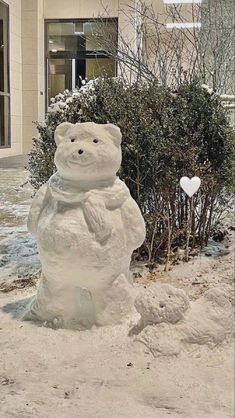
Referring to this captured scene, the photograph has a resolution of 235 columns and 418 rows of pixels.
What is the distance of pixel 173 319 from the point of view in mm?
1061

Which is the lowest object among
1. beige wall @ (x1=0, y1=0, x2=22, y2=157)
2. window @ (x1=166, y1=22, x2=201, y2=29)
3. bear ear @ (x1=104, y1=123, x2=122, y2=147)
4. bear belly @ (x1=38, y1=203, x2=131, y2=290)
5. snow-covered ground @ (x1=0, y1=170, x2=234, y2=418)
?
snow-covered ground @ (x1=0, y1=170, x2=234, y2=418)

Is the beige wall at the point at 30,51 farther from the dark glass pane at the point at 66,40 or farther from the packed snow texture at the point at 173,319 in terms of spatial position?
the packed snow texture at the point at 173,319

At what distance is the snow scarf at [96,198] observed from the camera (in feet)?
3.80

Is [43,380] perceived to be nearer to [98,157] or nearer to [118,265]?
[118,265]

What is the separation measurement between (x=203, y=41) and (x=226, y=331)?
122 centimetres

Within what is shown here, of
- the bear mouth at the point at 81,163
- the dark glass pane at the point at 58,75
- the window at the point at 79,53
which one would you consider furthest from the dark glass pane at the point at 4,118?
the bear mouth at the point at 81,163

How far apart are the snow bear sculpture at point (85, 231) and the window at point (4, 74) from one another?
162 inches

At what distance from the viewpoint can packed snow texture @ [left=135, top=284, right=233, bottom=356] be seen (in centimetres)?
101

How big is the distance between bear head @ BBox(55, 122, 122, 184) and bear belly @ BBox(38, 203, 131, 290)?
93 mm

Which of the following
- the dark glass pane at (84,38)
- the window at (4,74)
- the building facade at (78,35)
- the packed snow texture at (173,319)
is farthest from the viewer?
the window at (4,74)

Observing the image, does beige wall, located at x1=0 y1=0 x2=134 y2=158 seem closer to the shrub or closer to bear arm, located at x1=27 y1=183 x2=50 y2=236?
the shrub

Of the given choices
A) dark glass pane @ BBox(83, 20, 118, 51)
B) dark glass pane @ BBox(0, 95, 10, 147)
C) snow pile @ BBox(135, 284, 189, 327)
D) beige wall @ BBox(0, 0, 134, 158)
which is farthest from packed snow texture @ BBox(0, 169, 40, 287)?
dark glass pane @ BBox(0, 95, 10, 147)

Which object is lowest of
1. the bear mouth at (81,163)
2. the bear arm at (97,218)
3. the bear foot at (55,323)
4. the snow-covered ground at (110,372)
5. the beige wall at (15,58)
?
the bear foot at (55,323)

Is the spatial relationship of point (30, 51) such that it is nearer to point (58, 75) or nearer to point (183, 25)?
point (58, 75)
